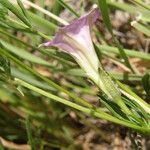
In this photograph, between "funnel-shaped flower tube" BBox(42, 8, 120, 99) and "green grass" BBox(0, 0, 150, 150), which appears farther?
"green grass" BBox(0, 0, 150, 150)

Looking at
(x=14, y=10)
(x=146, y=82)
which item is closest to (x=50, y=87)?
(x=146, y=82)

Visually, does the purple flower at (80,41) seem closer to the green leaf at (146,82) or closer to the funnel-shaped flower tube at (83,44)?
the funnel-shaped flower tube at (83,44)

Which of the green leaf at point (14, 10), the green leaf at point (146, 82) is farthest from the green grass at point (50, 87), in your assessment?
the green leaf at point (14, 10)

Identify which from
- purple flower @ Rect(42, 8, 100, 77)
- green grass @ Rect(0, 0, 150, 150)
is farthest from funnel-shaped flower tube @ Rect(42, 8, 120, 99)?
green grass @ Rect(0, 0, 150, 150)

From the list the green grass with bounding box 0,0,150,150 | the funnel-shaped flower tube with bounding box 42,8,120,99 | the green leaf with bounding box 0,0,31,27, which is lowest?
the green grass with bounding box 0,0,150,150

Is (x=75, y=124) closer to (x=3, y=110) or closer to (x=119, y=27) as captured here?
(x=3, y=110)

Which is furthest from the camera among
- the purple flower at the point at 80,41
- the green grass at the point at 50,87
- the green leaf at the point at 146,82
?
the green grass at the point at 50,87

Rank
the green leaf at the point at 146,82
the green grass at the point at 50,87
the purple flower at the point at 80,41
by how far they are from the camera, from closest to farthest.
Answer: the purple flower at the point at 80,41, the green leaf at the point at 146,82, the green grass at the point at 50,87

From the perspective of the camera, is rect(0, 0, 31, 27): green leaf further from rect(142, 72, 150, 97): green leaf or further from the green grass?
rect(142, 72, 150, 97): green leaf

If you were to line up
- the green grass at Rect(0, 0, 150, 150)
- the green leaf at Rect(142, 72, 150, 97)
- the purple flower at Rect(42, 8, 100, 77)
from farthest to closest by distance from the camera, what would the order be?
1. the green grass at Rect(0, 0, 150, 150)
2. the green leaf at Rect(142, 72, 150, 97)
3. the purple flower at Rect(42, 8, 100, 77)

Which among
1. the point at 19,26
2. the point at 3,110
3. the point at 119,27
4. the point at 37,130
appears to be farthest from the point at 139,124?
the point at 119,27
